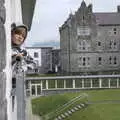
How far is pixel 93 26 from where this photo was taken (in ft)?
147

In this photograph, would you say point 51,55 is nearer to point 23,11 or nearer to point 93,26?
point 93,26

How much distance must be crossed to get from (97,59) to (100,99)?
18.6 meters

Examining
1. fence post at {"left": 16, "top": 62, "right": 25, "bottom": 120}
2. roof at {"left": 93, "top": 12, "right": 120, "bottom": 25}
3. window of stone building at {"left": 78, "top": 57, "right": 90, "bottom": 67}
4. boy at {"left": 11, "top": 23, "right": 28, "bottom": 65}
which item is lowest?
window of stone building at {"left": 78, "top": 57, "right": 90, "bottom": 67}

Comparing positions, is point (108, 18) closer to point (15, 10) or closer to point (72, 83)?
point (72, 83)

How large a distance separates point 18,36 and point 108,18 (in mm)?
43849

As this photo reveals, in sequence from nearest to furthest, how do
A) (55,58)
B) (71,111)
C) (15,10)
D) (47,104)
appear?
(15,10) → (71,111) → (47,104) → (55,58)

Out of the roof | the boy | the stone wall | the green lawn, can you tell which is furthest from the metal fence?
the stone wall

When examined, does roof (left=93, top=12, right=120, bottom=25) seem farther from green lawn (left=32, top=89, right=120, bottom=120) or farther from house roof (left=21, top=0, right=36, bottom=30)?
house roof (left=21, top=0, right=36, bottom=30)

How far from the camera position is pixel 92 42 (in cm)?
4541

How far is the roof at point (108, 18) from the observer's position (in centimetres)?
4472

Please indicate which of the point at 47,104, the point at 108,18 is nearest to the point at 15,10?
the point at 47,104

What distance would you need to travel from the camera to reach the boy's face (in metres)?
1.92

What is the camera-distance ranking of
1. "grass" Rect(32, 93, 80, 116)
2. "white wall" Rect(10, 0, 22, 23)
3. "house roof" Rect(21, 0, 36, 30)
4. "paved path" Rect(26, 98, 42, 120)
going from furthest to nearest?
"grass" Rect(32, 93, 80, 116), "paved path" Rect(26, 98, 42, 120), "house roof" Rect(21, 0, 36, 30), "white wall" Rect(10, 0, 22, 23)

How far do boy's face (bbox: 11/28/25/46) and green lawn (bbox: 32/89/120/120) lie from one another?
18.8 metres
